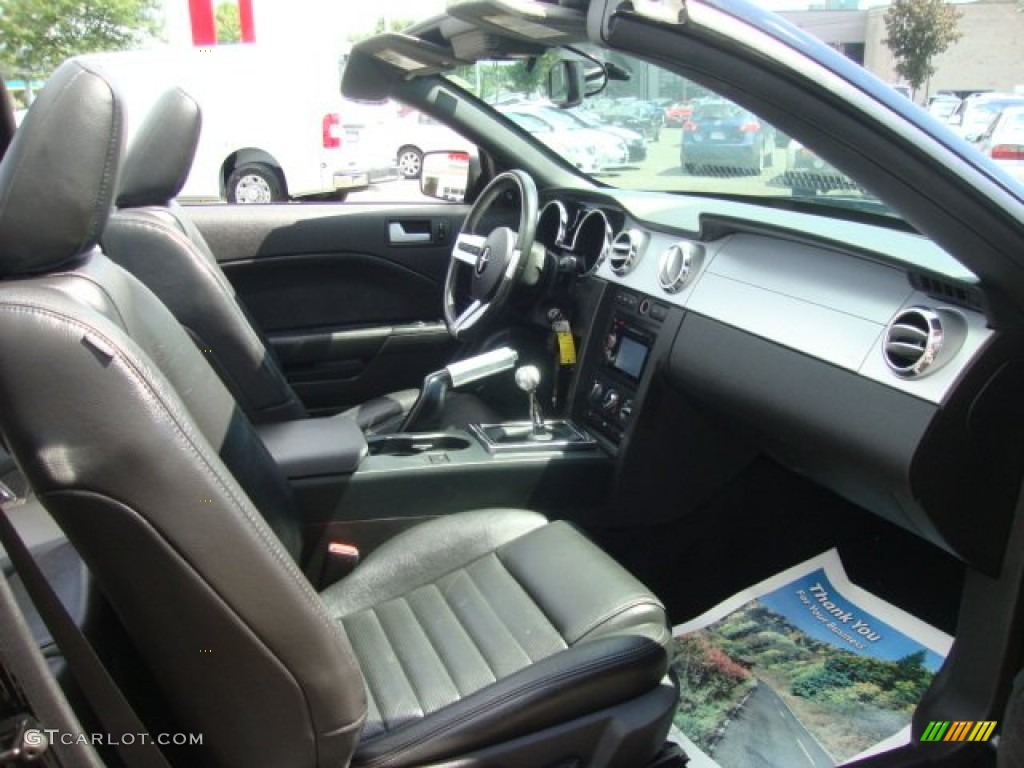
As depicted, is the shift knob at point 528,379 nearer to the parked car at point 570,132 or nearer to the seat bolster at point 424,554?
the seat bolster at point 424,554

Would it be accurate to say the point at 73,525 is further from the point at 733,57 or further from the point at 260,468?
the point at 733,57

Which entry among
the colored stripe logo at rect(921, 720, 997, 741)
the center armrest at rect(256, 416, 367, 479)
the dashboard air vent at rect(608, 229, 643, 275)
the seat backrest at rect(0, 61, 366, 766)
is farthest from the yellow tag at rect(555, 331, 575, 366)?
the seat backrest at rect(0, 61, 366, 766)

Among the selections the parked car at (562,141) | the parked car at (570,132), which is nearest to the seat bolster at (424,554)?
the parked car at (570,132)

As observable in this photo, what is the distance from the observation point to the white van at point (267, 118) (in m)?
7.23

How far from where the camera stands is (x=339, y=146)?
8117mm

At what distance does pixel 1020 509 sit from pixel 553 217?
170cm

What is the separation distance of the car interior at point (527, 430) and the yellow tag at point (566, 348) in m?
0.01

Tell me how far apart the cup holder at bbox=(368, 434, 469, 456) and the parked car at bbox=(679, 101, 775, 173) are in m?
0.94

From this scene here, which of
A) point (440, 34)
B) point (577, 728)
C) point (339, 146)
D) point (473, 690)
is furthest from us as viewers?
point (339, 146)

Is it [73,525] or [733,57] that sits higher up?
[733,57]

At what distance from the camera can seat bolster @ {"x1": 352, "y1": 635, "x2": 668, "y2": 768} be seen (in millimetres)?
1363

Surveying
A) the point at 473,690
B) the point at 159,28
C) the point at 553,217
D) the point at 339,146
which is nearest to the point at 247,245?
the point at 553,217

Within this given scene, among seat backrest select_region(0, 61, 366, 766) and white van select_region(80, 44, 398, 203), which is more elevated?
seat backrest select_region(0, 61, 366, 766)

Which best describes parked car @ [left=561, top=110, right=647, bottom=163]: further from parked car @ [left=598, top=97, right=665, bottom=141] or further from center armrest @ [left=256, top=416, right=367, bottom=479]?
center armrest @ [left=256, top=416, right=367, bottom=479]
